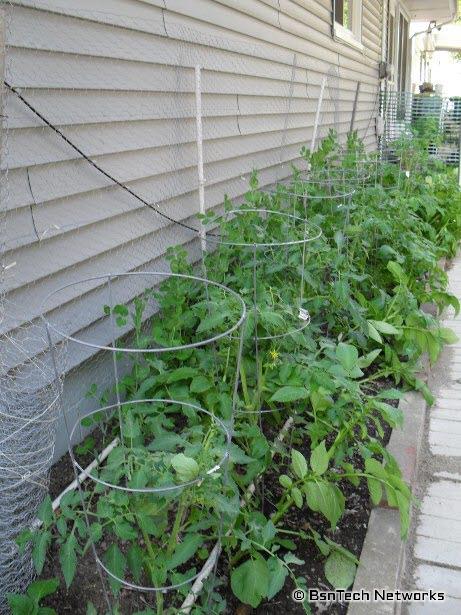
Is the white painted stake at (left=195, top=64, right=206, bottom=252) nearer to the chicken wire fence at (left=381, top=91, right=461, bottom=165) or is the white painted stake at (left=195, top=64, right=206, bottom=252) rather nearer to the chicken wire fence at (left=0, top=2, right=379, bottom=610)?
the chicken wire fence at (left=0, top=2, right=379, bottom=610)

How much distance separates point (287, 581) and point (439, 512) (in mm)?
800

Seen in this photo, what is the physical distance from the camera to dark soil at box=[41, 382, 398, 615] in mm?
1997

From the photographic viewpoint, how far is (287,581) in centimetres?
218

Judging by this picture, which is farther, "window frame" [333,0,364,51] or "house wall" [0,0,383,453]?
"window frame" [333,0,364,51]

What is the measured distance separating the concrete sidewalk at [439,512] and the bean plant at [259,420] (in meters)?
0.15

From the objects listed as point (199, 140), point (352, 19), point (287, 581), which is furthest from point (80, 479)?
point (352, 19)

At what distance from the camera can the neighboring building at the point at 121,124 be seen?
2.46 m

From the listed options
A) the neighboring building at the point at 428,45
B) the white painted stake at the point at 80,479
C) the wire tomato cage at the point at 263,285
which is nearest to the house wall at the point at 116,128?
the white painted stake at the point at 80,479

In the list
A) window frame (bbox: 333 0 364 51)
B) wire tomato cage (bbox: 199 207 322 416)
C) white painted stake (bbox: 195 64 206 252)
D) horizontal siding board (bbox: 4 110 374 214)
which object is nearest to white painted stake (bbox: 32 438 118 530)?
wire tomato cage (bbox: 199 207 322 416)

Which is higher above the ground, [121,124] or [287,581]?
[121,124]

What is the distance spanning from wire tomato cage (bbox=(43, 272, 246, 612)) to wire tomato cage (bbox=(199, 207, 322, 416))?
0.09 meters

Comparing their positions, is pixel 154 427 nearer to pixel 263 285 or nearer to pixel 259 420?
pixel 259 420

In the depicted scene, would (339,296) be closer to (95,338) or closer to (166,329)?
(166,329)

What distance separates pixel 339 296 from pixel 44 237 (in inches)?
52.8
